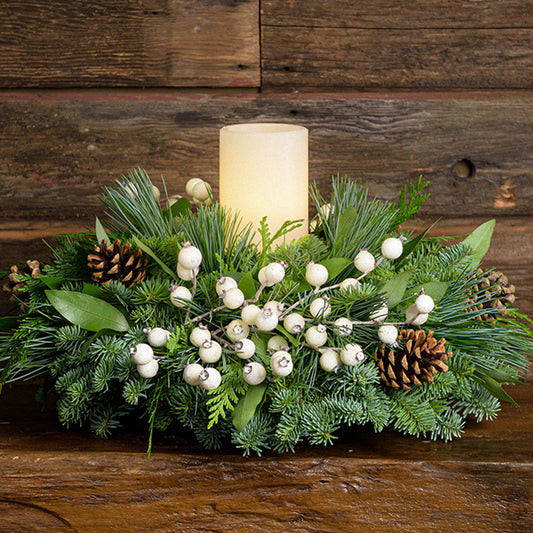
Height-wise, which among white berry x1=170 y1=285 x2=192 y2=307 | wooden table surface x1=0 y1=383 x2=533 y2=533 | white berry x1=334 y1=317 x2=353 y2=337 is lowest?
wooden table surface x1=0 y1=383 x2=533 y2=533

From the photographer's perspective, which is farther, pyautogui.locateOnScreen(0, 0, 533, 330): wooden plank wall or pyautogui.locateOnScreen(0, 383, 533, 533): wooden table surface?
pyautogui.locateOnScreen(0, 0, 533, 330): wooden plank wall

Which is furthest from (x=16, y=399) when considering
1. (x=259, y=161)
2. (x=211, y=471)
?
(x=259, y=161)

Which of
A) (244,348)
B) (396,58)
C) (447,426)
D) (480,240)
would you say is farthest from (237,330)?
(396,58)

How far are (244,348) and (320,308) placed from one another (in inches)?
3.3

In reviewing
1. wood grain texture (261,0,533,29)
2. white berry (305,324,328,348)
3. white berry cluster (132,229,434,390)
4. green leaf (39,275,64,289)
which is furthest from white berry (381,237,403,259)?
wood grain texture (261,0,533,29)

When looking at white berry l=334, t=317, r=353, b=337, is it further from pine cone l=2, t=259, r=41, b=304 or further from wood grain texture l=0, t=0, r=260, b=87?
wood grain texture l=0, t=0, r=260, b=87

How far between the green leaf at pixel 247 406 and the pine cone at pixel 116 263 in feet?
0.54

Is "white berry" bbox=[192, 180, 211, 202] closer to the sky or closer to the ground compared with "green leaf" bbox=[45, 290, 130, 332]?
closer to the sky

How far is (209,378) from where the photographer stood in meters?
0.54

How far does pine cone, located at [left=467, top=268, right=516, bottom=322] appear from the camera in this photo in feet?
2.29

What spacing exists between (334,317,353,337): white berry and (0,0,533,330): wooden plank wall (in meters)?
0.41

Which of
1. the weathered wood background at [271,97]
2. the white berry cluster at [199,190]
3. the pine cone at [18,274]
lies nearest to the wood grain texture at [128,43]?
the weathered wood background at [271,97]

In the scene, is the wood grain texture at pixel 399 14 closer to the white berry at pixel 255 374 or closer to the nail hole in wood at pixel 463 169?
the nail hole in wood at pixel 463 169

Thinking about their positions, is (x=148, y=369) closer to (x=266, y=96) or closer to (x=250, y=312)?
(x=250, y=312)
